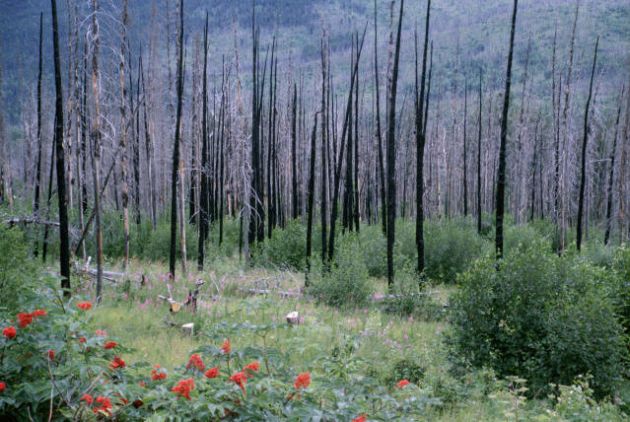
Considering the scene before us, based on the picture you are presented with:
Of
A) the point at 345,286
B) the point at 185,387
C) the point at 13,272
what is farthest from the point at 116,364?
the point at 345,286

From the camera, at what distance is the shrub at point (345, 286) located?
492 inches

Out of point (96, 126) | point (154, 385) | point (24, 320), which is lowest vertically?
point (154, 385)

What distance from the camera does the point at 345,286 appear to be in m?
12.5

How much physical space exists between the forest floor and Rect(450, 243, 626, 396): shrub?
70cm

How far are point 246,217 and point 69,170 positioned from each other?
6.30 m

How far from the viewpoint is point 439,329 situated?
10734mm

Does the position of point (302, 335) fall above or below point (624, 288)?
above

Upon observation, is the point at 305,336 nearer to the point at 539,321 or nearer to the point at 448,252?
the point at 539,321

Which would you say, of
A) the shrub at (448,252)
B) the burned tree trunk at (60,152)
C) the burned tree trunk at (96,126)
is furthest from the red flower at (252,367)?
the shrub at (448,252)

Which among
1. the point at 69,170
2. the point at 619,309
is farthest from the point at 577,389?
the point at 69,170

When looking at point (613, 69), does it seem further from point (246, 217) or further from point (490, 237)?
point (246, 217)

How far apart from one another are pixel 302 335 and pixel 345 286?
26.9 ft

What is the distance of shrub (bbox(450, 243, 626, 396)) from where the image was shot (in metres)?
7.36

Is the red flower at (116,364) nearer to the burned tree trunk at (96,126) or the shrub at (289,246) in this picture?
the burned tree trunk at (96,126)
